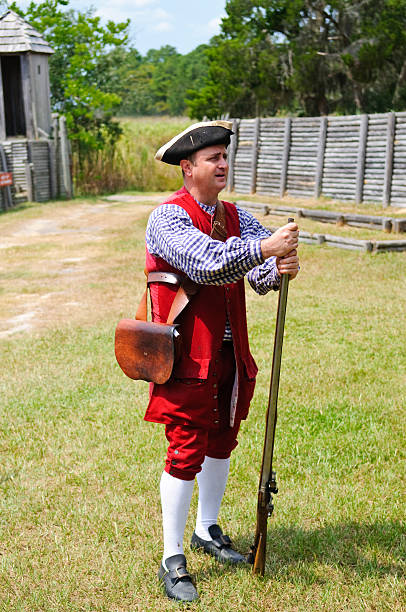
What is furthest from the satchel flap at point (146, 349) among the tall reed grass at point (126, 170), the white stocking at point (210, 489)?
the tall reed grass at point (126, 170)

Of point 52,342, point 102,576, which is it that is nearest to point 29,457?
point 102,576

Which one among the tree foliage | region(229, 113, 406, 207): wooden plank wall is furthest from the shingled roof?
the tree foliage

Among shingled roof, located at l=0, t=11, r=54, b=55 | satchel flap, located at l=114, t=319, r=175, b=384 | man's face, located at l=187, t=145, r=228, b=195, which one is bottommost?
satchel flap, located at l=114, t=319, r=175, b=384

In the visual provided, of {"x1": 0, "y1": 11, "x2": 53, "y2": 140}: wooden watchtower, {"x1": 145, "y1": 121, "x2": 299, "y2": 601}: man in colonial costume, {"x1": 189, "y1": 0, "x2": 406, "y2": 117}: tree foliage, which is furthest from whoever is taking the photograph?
{"x1": 189, "y1": 0, "x2": 406, "y2": 117}: tree foliage

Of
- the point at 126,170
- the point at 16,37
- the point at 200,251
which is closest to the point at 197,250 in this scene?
the point at 200,251

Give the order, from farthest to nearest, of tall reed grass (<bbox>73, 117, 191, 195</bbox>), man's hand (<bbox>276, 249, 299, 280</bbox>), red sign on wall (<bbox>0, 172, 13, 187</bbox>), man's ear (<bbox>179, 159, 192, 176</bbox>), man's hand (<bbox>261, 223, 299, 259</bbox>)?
tall reed grass (<bbox>73, 117, 191, 195</bbox>)
red sign on wall (<bbox>0, 172, 13, 187</bbox>)
man's ear (<bbox>179, 159, 192, 176</bbox>)
man's hand (<bbox>276, 249, 299, 280</bbox>)
man's hand (<bbox>261, 223, 299, 259</bbox>)

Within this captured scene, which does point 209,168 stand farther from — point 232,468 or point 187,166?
point 232,468

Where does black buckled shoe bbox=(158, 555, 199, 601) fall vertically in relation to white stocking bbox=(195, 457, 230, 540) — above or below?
below

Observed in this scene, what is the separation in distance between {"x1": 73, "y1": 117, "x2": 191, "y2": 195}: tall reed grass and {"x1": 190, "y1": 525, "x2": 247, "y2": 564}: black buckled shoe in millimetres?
22731

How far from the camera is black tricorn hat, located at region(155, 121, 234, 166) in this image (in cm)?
321

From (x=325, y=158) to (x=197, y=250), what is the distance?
1728 cm

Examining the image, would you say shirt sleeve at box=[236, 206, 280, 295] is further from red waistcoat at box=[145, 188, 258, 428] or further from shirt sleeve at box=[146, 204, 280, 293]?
shirt sleeve at box=[146, 204, 280, 293]

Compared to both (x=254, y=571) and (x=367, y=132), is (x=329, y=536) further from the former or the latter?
(x=367, y=132)

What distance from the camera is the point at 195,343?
326cm
